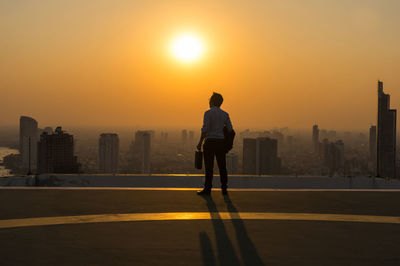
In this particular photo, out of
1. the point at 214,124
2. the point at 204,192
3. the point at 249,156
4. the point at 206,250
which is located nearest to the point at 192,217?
the point at 206,250

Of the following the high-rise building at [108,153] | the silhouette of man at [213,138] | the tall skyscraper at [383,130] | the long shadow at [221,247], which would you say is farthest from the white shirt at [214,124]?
the high-rise building at [108,153]

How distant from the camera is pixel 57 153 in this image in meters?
27.5

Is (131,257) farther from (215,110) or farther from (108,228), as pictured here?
(215,110)

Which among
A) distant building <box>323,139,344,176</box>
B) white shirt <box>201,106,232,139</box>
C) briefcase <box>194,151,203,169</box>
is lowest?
distant building <box>323,139,344,176</box>

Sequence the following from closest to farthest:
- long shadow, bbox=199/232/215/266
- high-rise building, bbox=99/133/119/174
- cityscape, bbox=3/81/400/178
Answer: long shadow, bbox=199/232/215/266 < cityscape, bbox=3/81/400/178 < high-rise building, bbox=99/133/119/174

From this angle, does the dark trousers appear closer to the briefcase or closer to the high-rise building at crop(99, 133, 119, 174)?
the briefcase

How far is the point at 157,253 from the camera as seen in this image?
191 inches

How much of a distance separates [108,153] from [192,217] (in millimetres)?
51133

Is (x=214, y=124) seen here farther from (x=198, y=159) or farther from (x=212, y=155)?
(x=198, y=159)

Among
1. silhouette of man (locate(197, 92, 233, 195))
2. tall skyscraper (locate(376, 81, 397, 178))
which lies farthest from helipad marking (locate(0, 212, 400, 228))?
tall skyscraper (locate(376, 81, 397, 178))

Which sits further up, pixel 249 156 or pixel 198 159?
pixel 198 159

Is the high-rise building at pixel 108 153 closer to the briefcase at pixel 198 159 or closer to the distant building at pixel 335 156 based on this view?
the distant building at pixel 335 156

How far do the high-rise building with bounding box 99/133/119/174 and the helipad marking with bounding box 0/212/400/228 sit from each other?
4767 centimetres

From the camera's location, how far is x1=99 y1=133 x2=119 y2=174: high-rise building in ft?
182
